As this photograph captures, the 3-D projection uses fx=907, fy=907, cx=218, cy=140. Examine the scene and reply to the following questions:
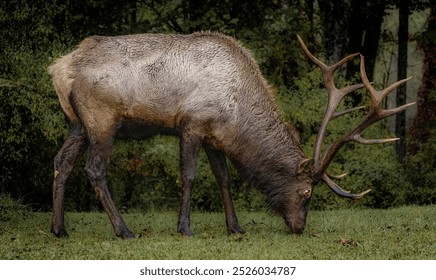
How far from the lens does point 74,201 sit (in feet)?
61.4

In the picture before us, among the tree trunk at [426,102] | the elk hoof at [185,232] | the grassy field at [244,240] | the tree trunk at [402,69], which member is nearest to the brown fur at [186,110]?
the elk hoof at [185,232]

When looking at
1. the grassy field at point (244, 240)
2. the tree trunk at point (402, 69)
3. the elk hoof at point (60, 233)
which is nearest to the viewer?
the grassy field at point (244, 240)

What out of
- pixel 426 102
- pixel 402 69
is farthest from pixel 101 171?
pixel 426 102

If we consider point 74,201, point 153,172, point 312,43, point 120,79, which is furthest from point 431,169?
point 120,79

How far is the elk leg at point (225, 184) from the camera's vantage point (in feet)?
37.1

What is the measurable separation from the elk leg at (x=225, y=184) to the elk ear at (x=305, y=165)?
1.01 meters

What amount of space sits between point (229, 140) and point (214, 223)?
7.72 feet

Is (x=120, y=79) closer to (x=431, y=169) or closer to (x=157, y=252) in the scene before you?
(x=157, y=252)

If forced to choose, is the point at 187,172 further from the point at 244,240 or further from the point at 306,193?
the point at 306,193

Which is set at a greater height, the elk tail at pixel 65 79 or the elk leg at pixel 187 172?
the elk tail at pixel 65 79

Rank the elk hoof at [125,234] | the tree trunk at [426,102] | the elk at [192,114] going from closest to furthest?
the elk hoof at [125,234] → the elk at [192,114] → the tree trunk at [426,102]

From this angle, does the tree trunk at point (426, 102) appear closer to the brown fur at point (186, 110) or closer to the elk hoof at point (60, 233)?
the brown fur at point (186, 110)

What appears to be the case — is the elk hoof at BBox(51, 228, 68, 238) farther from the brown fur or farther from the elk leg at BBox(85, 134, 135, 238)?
the elk leg at BBox(85, 134, 135, 238)

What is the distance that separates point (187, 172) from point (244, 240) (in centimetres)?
114
